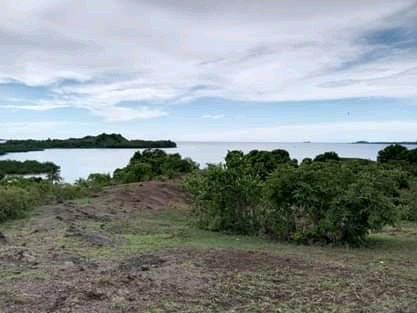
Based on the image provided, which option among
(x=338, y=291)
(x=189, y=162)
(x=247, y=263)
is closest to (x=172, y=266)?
(x=247, y=263)

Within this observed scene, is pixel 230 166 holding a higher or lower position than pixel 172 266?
higher

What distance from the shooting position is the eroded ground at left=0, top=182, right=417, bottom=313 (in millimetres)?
4949

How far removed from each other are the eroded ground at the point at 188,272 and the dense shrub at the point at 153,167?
11397 millimetres

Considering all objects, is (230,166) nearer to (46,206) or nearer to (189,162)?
(46,206)

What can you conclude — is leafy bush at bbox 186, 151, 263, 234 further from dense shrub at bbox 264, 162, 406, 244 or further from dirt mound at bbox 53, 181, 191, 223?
dirt mound at bbox 53, 181, 191, 223

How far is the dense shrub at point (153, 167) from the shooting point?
870 inches

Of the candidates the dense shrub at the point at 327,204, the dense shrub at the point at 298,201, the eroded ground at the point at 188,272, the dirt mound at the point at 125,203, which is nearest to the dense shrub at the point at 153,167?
the dirt mound at the point at 125,203

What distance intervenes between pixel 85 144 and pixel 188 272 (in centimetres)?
5407

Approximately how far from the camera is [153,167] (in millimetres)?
24219

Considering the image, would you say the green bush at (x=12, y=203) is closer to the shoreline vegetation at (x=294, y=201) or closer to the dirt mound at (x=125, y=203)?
the shoreline vegetation at (x=294, y=201)

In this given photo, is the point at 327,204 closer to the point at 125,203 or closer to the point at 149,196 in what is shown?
the point at 125,203

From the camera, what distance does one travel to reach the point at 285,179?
31.0 feet

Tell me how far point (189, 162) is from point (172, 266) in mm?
17303

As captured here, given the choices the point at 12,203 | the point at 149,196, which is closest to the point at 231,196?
the point at 12,203
